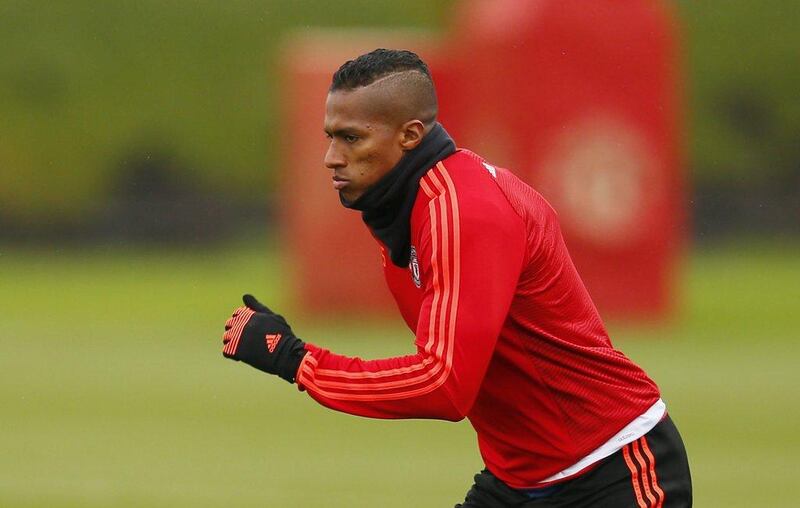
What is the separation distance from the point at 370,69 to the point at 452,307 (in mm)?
809

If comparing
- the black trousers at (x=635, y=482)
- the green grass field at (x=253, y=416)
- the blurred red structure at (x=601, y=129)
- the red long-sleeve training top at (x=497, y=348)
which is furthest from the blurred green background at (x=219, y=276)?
the red long-sleeve training top at (x=497, y=348)

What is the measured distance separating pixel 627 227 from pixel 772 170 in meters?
19.1

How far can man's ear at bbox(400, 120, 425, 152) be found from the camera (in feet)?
16.0

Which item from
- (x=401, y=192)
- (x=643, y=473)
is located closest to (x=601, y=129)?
(x=643, y=473)

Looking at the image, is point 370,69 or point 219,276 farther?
point 219,276

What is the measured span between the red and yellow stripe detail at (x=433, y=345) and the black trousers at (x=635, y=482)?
2.37ft

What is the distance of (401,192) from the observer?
4832 millimetres

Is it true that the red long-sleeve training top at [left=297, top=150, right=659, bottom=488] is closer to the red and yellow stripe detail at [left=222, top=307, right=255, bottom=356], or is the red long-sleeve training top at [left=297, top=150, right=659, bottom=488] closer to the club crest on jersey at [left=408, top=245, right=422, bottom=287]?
the club crest on jersey at [left=408, top=245, right=422, bottom=287]

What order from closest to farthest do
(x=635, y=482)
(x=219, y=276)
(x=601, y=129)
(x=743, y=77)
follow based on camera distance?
1. (x=635, y=482)
2. (x=601, y=129)
3. (x=219, y=276)
4. (x=743, y=77)

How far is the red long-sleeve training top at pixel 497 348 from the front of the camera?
4598mm

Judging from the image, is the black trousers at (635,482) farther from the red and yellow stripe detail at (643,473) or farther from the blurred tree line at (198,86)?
the blurred tree line at (198,86)

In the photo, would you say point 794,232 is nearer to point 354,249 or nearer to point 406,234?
point 354,249

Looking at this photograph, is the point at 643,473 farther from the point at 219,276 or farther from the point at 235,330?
the point at 219,276

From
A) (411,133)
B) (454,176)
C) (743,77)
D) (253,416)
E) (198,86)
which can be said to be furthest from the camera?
(198,86)
